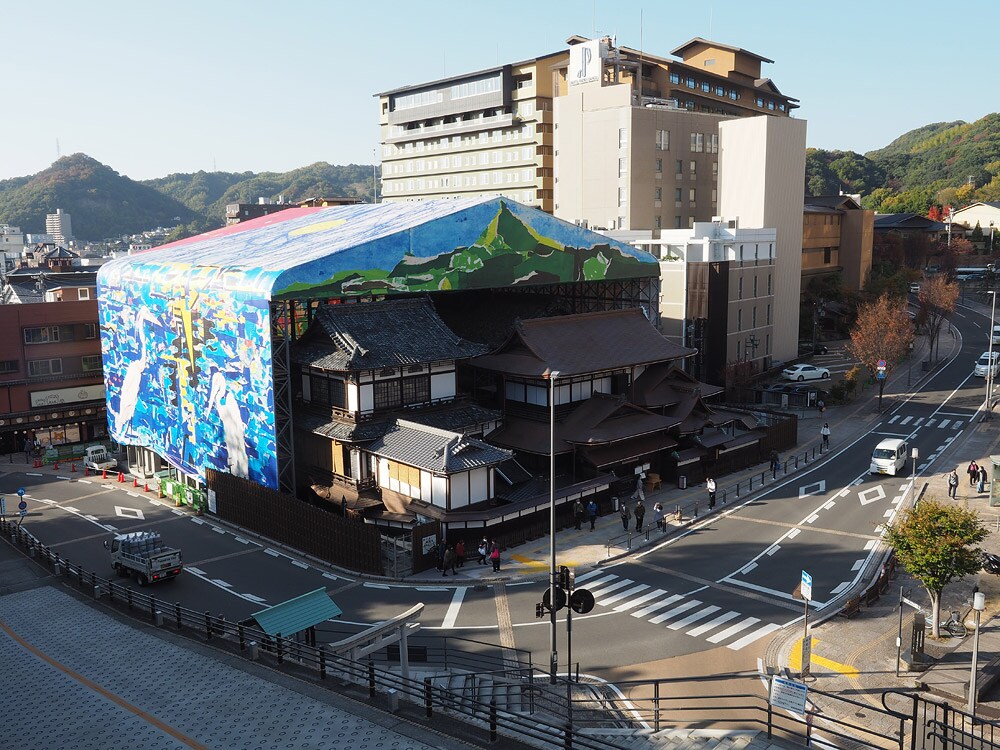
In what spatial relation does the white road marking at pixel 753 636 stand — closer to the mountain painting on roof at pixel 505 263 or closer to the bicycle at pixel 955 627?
the bicycle at pixel 955 627

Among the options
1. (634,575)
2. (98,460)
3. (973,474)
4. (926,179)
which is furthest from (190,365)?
(926,179)

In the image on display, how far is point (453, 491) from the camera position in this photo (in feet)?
124

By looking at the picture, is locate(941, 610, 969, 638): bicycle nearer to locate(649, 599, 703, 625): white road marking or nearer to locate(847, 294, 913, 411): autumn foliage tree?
locate(649, 599, 703, 625): white road marking

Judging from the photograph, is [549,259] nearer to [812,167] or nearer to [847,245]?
[847,245]

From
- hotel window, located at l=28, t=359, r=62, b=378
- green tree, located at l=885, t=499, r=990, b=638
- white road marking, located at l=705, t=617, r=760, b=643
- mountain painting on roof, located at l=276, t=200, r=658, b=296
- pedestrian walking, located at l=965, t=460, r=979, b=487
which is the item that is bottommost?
white road marking, located at l=705, t=617, r=760, b=643

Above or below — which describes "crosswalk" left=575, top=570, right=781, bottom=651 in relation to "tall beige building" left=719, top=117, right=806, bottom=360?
below

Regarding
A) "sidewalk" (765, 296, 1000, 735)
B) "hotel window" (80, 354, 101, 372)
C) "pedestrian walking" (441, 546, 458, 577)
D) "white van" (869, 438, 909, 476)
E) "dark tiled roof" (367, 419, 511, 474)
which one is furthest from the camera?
"hotel window" (80, 354, 101, 372)

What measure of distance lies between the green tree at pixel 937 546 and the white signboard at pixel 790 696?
9.95 m

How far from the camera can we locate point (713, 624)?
99.2 ft

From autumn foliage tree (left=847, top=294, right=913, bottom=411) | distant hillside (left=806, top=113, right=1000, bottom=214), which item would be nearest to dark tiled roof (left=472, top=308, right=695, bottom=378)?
autumn foliage tree (left=847, top=294, right=913, bottom=411)

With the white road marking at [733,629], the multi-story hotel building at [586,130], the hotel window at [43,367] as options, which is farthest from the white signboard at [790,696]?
the multi-story hotel building at [586,130]

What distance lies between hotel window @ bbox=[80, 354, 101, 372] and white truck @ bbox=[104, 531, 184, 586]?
33.2 m

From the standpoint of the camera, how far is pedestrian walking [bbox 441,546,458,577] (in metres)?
35.5

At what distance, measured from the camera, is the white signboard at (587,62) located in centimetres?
8925
